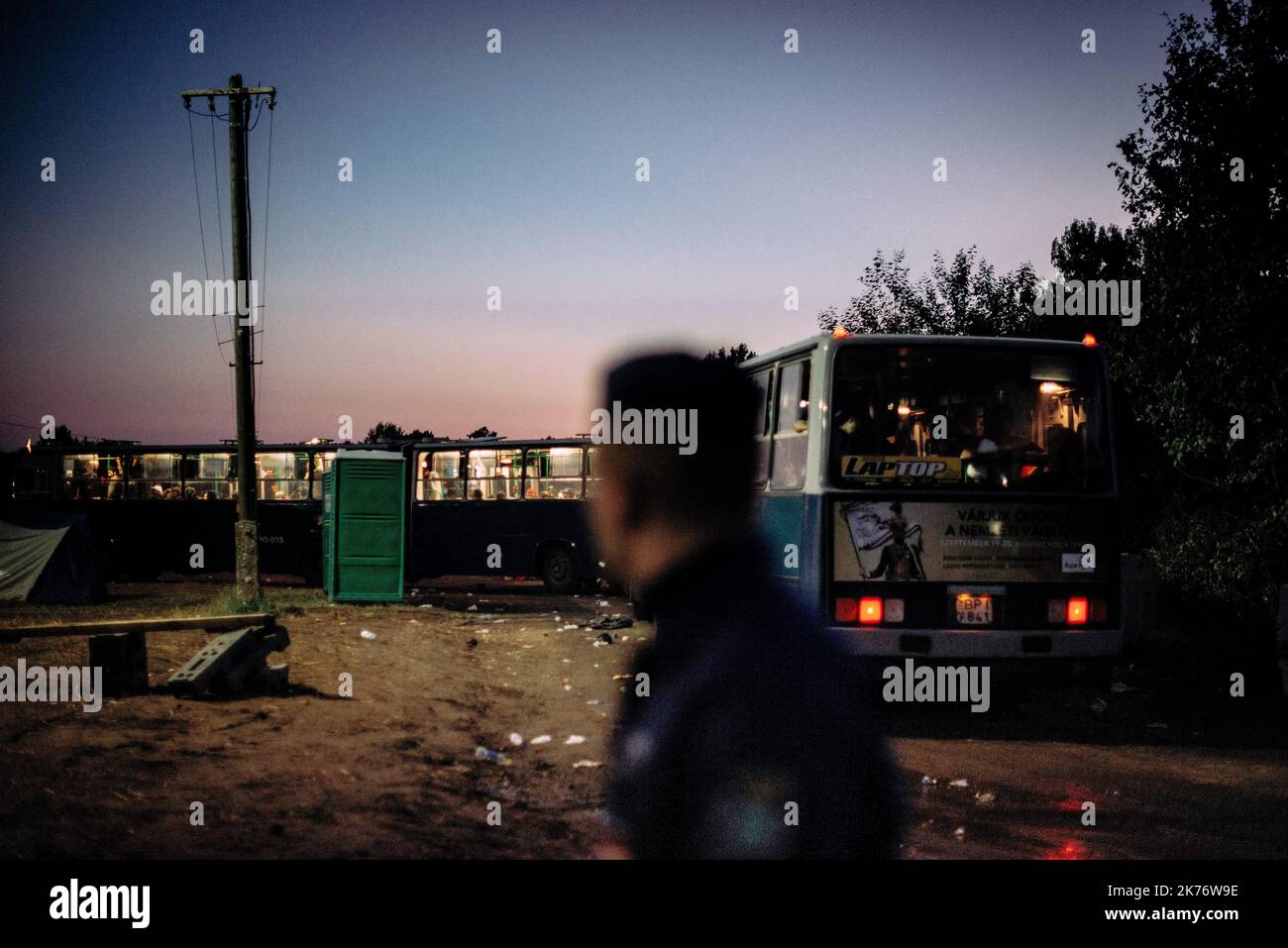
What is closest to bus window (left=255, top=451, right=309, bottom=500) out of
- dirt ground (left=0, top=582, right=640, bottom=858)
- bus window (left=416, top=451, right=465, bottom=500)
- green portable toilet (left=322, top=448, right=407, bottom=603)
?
bus window (left=416, top=451, right=465, bottom=500)

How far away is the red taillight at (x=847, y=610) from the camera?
844cm

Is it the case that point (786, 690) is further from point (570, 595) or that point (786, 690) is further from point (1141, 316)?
point (570, 595)

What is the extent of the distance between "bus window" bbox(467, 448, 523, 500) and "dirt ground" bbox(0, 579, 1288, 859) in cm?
1116

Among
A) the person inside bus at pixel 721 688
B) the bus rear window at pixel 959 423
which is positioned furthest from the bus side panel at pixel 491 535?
the bus rear window at pixel 959 423

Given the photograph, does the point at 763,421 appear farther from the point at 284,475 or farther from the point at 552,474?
the point at 284,475

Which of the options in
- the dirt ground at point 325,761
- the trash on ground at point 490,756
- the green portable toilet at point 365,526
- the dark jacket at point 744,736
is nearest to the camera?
the dirt ground at point 325,761

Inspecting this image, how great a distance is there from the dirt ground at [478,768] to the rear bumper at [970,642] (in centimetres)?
66

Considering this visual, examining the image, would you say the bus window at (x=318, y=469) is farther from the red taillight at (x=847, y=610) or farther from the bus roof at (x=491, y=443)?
the red taillight at (x=847, y=610)

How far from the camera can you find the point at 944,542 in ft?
28.0

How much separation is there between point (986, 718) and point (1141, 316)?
817 cm

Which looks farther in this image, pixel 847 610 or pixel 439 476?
pixel 439 476

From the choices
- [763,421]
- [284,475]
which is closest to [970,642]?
[763,421]

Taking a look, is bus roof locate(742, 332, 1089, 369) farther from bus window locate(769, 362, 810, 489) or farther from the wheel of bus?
the wheel of bus

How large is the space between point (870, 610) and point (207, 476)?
21.1 m
